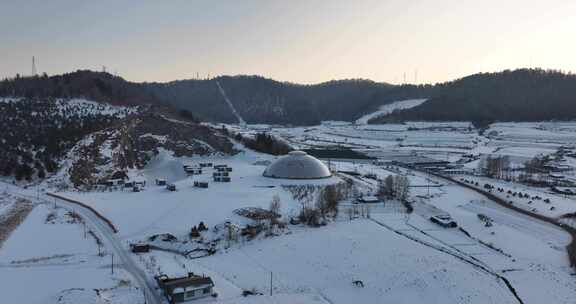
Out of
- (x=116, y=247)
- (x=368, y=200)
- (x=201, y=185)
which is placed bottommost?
(x=116, y=247)

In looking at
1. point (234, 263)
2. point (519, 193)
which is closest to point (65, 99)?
point (234, 263)

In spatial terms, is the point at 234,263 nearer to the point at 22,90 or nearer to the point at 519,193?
the point at 519,193

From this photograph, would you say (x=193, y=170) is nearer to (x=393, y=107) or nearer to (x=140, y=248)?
(x=140, y=248)

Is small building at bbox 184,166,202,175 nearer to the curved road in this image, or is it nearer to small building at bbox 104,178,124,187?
small building at bbox 104,178,124,187

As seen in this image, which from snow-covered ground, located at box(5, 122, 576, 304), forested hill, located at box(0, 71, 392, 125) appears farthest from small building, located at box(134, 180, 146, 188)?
forested hill, located at box(0, 71, 392, 125)

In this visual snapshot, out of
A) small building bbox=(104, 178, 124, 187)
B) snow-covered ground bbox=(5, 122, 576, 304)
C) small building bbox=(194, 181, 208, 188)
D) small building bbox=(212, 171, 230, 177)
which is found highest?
small building bbox=(212, 171, 230, 177)

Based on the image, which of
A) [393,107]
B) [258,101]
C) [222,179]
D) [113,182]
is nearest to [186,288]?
[113,182]
